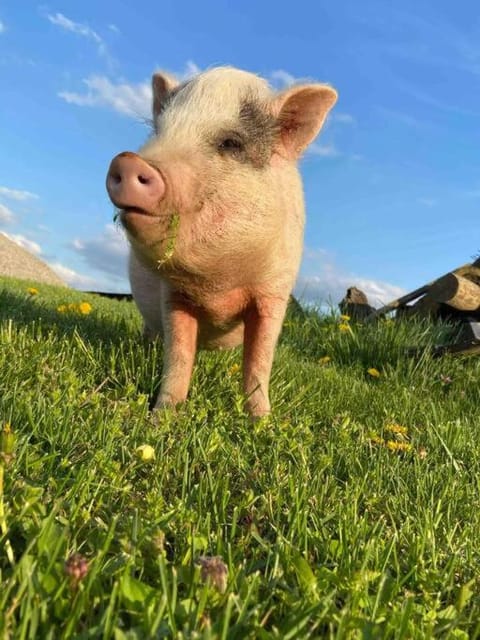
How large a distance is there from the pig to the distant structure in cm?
1800

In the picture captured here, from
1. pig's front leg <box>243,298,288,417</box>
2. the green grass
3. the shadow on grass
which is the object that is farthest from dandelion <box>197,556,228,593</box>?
the shadow on grass

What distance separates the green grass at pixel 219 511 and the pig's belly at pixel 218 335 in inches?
8.1

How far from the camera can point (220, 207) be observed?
298 centimetres

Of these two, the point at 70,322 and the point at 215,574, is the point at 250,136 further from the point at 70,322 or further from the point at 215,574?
the point at 70,322

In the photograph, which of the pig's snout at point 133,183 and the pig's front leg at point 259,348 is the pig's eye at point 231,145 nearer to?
the pig's snout at point 133,183

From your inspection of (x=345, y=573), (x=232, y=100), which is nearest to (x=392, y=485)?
(x=345, y=573)

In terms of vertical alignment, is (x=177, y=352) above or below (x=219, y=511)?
above

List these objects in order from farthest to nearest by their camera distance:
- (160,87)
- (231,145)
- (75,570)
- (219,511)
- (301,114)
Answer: (160,87), (301,114), (231,145), (219,511), (75,570)

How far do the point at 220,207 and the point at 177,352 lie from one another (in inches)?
39.4

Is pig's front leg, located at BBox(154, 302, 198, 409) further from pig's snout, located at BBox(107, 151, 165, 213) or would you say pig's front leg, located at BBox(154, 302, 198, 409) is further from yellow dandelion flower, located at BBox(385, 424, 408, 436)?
yellow dandelion flower, located at BBox(385, 424, 408, 436)

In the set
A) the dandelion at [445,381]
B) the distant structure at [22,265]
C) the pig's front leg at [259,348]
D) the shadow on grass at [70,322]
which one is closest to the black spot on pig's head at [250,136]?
the pig's front leg at [259,348]

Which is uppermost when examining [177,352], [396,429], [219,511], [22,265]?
[22,265]

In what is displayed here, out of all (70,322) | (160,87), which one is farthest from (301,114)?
(70,322)

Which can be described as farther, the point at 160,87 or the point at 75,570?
the point at 160,87
